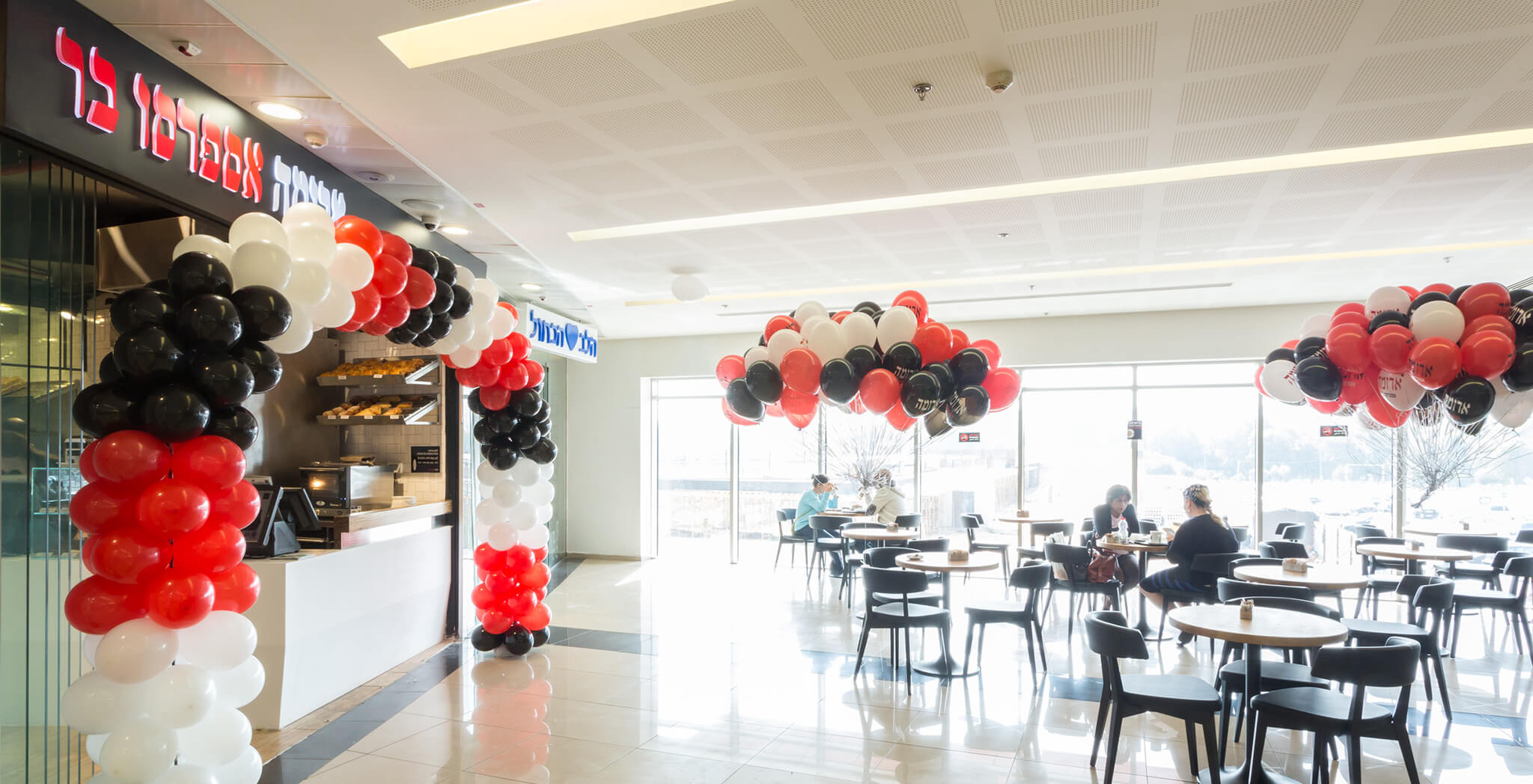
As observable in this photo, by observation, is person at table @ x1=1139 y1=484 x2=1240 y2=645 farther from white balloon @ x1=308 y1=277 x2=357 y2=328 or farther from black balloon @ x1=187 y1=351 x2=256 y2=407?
black balloon @ x1=187 y1=351 x2=256 y2=407

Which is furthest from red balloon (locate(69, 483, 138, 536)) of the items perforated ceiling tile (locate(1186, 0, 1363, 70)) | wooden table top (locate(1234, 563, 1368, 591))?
wooden table top (locate(1234, 563, 1368, 591))

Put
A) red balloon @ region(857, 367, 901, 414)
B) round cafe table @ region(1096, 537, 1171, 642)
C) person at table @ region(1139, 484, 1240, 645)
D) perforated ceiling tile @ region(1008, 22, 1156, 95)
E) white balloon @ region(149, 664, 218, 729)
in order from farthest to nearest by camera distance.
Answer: round cafe table @ region(1096, 537, 1171, 642) < person at table @ region(1139, 484, 1240, 645) < red balloon @ region(857, 367, 901, 414) < perforated ceiling tile @ region(1008, 22, 1156, 95) < white balloon @ region(149, 664, 218, 729)

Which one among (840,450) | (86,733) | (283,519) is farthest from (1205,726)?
(840,450)

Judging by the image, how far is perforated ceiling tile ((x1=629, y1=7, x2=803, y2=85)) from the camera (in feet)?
11.1

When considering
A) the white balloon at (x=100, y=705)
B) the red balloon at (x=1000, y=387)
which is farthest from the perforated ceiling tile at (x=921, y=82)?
the white balloon at (x=100, y=705)

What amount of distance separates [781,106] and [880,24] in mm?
886

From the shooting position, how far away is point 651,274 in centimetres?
816

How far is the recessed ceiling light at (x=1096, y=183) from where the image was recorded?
470 centimetres

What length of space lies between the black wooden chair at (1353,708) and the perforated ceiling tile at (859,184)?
3440 mm

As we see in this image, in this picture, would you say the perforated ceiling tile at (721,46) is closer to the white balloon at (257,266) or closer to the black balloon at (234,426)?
the white balloon at (257,266)

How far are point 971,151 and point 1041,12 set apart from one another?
1587 mm

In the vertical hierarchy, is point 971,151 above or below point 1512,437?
above

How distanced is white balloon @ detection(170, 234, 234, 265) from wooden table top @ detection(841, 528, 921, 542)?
6402mm

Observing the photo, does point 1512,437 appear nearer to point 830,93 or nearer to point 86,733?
point 830,93
